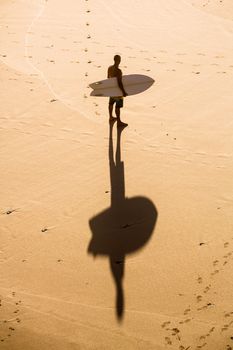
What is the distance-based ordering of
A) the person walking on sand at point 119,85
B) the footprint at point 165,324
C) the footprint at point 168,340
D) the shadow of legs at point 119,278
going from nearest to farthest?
the footprint at point 168,340 < the footprint at point 165,324 < the shadow of legs at point 119,278 < the person walking on sand at point 119,85

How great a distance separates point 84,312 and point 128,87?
15.8 feet

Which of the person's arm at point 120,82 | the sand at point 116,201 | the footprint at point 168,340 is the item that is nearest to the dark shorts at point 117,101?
the person's arm at point 120,82

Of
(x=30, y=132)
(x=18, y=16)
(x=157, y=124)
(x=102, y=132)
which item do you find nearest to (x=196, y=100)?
(x=157, y=124)

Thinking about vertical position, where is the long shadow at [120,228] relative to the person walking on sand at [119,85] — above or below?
below

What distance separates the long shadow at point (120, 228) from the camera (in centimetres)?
580

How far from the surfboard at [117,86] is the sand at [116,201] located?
0.56 m

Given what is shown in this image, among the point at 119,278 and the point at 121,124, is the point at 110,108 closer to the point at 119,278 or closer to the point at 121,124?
the point at 121,124

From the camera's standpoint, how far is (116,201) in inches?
268

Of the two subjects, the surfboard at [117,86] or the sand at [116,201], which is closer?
the sand at [116,201]

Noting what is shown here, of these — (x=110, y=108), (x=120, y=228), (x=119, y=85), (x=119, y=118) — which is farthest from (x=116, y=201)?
(x=119, y=85)

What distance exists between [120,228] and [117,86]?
307 cm

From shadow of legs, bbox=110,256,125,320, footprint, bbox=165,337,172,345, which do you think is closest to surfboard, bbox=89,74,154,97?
shadow of legs, bbox=110,256,125,320

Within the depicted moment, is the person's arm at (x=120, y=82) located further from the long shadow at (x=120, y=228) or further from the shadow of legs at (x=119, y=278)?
the shadow of legs at (x=119, y=278)

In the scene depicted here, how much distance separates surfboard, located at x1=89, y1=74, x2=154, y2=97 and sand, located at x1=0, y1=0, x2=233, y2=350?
0.56 meters
